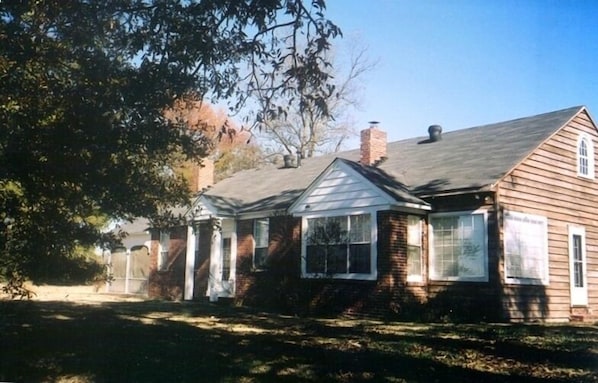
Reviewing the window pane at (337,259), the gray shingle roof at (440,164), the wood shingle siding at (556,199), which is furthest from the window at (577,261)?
the window pane at (337,259)

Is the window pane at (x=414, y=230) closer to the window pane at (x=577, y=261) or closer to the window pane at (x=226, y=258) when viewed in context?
the window pane at (x=577, y=261)

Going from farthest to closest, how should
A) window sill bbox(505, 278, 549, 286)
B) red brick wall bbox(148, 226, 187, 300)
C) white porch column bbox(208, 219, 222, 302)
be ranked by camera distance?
red brick wall bbox(148, 226, 187, 300), white porch column bbox(208, 219, 222, 302), window sill bbox(505, 278, 549, 286)

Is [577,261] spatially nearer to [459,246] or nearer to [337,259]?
[459,246]

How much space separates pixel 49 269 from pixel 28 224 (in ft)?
2.60

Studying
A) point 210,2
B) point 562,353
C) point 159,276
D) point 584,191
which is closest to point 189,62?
point 210,2

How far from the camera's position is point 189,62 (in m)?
7.48

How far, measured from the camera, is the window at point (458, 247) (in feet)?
44.5

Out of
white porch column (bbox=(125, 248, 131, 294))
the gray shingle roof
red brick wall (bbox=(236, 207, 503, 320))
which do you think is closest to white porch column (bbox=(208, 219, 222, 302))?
the gray shingle roof

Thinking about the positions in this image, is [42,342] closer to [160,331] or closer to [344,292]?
[160,331]

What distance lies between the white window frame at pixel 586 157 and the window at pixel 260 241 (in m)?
8.54

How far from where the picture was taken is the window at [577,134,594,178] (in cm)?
1519

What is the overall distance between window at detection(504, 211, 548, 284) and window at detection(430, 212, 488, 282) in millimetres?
559

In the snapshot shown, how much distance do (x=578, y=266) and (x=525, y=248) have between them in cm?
242

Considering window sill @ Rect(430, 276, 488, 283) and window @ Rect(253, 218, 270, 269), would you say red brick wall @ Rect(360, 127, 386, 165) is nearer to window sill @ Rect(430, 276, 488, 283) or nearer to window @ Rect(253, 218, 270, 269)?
window @ Rect(253, 218, 270, 269)
